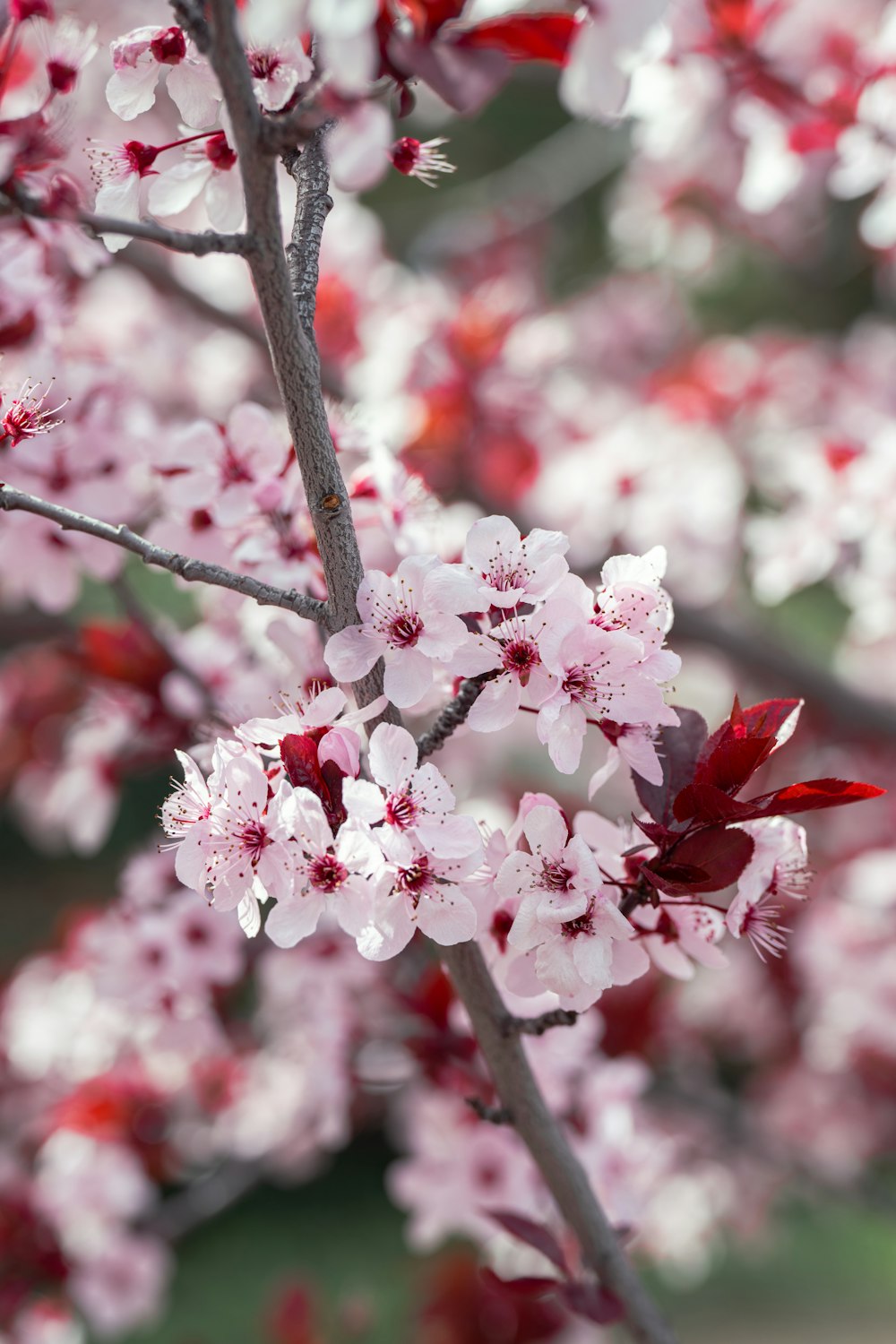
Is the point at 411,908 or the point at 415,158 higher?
the point at 415,158

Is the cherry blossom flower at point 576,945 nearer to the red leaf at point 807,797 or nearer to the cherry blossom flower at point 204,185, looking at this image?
the red leaf at point 807,797

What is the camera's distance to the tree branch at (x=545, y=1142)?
78 cm

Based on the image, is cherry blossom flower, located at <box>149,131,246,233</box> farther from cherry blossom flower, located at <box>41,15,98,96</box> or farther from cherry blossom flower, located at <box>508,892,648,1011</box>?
cherry blossom flower, located at <box>508,892,648,1011</box>

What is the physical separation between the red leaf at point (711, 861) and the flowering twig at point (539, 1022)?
13cm

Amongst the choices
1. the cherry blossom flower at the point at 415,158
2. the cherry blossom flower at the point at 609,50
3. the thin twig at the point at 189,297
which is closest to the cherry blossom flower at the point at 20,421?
the cherry blossom flower at the point at 415,158

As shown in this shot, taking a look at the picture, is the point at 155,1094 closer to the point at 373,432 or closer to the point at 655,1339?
the point at 655,1339

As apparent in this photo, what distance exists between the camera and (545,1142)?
2.77ft

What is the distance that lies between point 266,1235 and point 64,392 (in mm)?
3790

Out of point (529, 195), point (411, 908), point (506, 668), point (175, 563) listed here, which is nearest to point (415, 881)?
point (411, 908)

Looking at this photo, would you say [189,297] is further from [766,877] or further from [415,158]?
[766,877]

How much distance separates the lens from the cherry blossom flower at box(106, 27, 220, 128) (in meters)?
0.75

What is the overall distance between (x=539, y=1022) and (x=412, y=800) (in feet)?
0.69

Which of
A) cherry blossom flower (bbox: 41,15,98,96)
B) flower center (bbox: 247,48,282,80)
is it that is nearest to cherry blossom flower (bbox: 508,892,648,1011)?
flower center (bbox: 247,48,282,80)

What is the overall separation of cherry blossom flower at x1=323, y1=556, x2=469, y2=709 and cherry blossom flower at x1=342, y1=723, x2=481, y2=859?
1.1 inches
